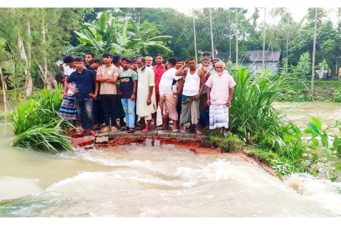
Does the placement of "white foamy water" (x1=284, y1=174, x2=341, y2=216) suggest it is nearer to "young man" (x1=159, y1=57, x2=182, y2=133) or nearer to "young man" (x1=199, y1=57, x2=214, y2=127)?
"young man" (x1=199, y1=57, x2=214, y2=127)

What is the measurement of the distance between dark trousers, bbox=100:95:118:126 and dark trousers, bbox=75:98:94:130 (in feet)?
0.70

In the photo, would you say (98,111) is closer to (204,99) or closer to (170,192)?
(204,99)

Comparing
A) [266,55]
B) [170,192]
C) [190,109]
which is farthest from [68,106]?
[266,55]

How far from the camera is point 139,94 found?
249 inches

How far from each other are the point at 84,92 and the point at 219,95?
165 centimetres

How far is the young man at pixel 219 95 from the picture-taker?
18.9ft

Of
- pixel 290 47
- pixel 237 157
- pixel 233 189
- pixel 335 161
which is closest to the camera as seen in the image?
pixel 233 189

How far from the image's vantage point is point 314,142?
6.26 meters

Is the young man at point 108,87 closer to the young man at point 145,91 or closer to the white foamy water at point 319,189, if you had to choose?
the young man at point 145,91

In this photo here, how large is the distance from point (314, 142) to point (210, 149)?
1.35m

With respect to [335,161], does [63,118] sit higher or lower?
higher

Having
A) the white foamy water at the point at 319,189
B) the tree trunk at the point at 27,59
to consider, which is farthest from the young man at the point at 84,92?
the tree trunk at the point at 27,59
